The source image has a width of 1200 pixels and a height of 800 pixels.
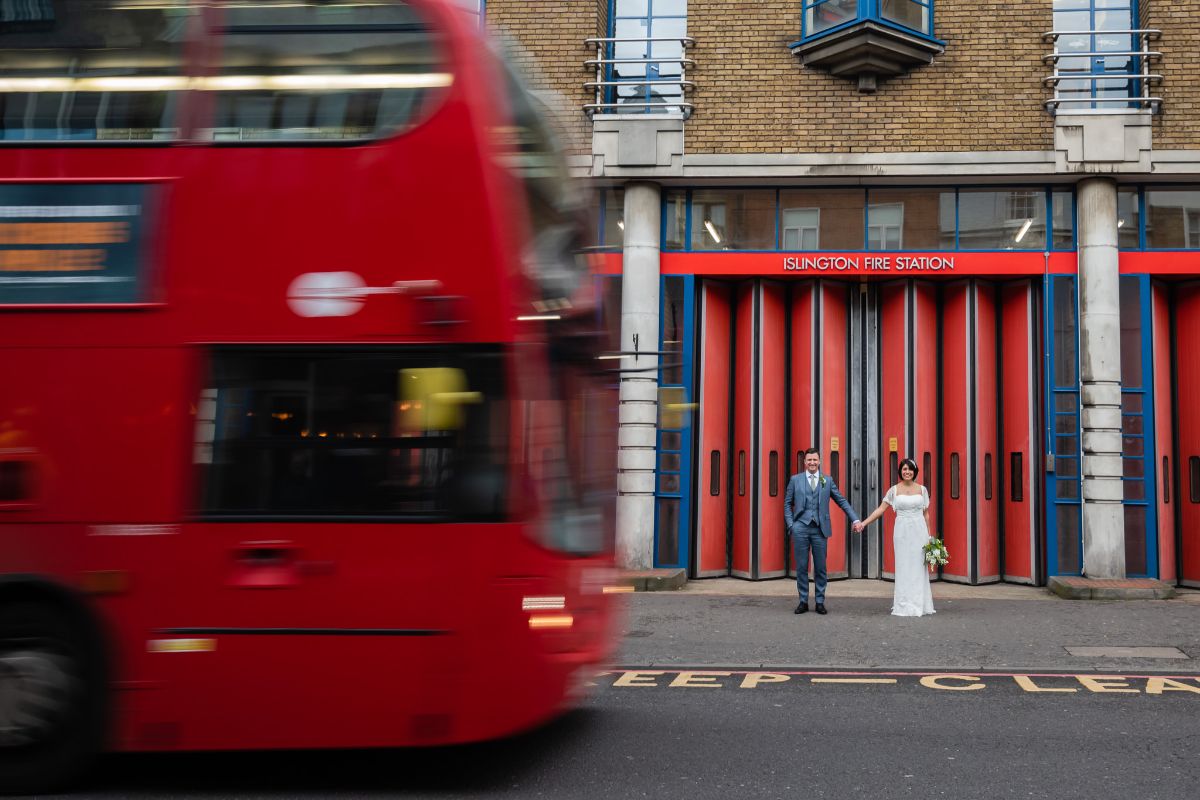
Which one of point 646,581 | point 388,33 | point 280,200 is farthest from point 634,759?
point 646,581

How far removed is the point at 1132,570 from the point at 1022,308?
3602 millimetres

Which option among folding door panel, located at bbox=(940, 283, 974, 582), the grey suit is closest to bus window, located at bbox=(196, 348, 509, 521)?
the grey suit

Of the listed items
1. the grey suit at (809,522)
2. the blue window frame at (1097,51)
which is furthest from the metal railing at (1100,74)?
the grey suit at (809,522)

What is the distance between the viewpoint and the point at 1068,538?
13.1m

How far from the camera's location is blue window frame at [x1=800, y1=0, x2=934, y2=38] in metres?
13.1

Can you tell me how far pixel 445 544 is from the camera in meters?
4.77

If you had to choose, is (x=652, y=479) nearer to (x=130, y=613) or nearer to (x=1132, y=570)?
(x=1132, y=570)

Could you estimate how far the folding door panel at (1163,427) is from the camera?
13.1 m

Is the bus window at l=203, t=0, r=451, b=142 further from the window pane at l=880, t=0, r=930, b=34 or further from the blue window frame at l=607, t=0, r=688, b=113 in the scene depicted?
A: the window pane at l=880, t=0, r=930, b=34

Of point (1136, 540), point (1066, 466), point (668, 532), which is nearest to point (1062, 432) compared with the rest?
point (1066, 466)

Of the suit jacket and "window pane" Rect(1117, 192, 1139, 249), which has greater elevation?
"window pane" Rect(1117, 192, 1139, 249)

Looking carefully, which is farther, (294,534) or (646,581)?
(646,581)

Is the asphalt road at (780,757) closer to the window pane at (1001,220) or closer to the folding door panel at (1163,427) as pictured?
the folding door panel at (1163,427)

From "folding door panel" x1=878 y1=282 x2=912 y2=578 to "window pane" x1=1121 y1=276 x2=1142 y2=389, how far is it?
8.67ft
